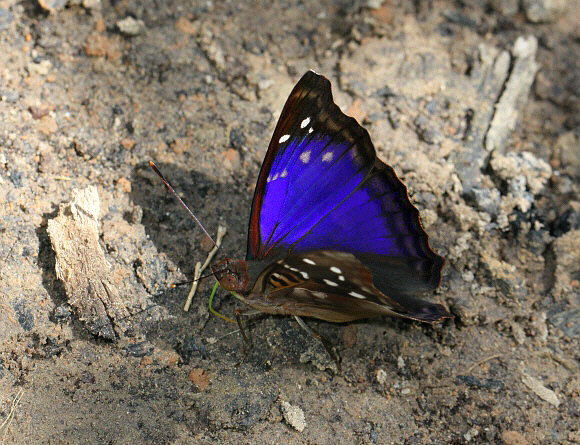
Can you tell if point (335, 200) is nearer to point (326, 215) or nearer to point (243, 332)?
point (326, 215)

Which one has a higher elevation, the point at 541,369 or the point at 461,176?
the point at 461,176

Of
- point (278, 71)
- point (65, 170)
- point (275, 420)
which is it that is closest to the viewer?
point (275, 420)

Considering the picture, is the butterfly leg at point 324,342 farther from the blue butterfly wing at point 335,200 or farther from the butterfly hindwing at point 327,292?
the blue butterfly wing at point 335,200

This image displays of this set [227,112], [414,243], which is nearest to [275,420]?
[414,243]

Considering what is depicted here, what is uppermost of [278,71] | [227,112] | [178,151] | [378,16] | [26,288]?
[378,16]

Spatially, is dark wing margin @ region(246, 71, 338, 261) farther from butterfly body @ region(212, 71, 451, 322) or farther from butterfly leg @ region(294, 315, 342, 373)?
butterfly leg @ region(294, 315, 342, 373)

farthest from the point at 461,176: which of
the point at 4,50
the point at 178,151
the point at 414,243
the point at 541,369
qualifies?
the point at 4,50

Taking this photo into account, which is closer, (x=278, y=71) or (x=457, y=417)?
(x=457, y=417)

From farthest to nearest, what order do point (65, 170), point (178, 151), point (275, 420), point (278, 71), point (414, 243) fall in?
point (278, 71) → point (178, 151) → point (65, 170) → point (414, 243) → point (275, 420)

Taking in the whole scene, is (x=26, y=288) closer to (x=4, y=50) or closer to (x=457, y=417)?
(x=4, y=50)
